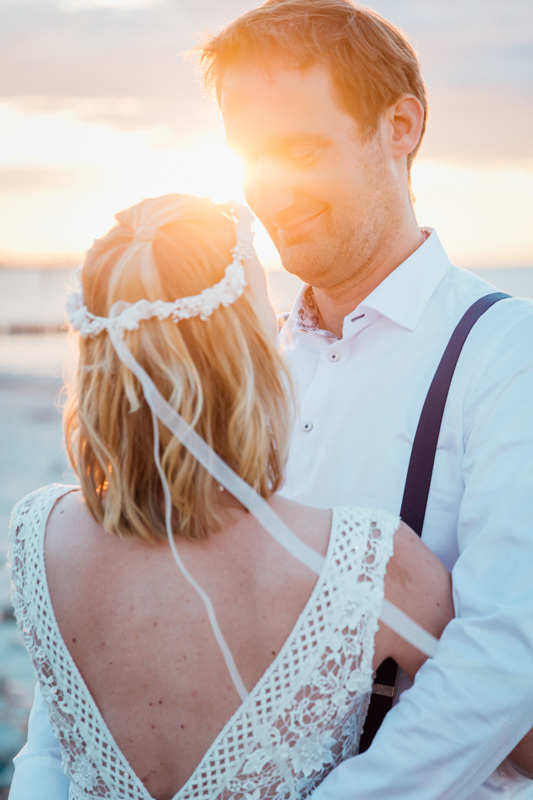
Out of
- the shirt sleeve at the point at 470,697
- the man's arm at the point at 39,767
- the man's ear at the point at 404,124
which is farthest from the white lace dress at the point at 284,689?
the man's ear at the point at 404,124

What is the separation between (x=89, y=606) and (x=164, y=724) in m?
0.33

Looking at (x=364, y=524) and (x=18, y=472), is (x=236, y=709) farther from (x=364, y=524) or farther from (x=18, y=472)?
(x=18, y=472)

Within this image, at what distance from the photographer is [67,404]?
184 centimetres

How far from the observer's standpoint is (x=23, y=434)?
48.2ft

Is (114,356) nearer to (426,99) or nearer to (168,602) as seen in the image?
(168,602)

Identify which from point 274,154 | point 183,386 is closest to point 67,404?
point 183,386

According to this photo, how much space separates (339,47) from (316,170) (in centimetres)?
50

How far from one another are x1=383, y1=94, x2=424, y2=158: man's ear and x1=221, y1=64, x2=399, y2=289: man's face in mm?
86

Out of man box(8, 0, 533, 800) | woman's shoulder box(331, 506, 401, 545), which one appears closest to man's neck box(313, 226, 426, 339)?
man box(8, 0, 533, 800)

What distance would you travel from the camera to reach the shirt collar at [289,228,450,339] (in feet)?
8.09

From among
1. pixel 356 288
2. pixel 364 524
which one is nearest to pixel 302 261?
pixel 356 288

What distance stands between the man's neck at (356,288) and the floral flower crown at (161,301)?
107 centimetres

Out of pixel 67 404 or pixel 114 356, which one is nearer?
pixel 114 356

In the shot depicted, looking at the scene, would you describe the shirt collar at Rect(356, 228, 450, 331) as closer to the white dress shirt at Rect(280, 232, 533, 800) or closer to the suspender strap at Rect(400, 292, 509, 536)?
the white dress shirt at Rect(280, 232, 533, 800)
